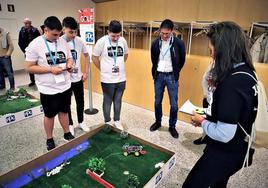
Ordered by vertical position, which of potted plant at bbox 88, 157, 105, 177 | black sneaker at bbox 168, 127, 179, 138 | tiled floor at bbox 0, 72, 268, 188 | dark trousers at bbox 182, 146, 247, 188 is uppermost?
dark trousers at bbox 182, 146, 247, 188

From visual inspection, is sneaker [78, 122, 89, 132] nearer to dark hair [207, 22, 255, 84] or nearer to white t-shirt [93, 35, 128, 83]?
white t-shirt [93, 35, 128, 83]

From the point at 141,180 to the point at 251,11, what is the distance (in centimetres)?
408

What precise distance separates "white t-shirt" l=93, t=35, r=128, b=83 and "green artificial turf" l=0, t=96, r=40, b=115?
4.94ft

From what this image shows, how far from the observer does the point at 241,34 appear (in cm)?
93

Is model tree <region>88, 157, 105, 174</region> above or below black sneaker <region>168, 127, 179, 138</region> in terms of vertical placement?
above

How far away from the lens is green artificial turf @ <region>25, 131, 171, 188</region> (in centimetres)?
162

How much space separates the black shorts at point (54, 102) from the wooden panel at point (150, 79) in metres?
1.51

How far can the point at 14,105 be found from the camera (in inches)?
121

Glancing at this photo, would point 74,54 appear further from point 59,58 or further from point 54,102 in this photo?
point 54,102

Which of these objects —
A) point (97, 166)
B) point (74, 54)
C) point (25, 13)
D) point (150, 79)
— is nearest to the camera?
point (97, 166)

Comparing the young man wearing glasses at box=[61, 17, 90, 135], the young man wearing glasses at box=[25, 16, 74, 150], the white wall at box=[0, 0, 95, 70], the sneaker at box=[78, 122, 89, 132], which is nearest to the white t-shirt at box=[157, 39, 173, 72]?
the young man wearing glasses at box=[61, 17, 90, 135]

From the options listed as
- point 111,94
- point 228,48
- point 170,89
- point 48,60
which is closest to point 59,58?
point 48,60

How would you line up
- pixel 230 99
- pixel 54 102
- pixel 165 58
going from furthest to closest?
pixel 165 58 → pixel 54 102 → pixel 230 99

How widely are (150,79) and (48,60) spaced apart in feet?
5.75
